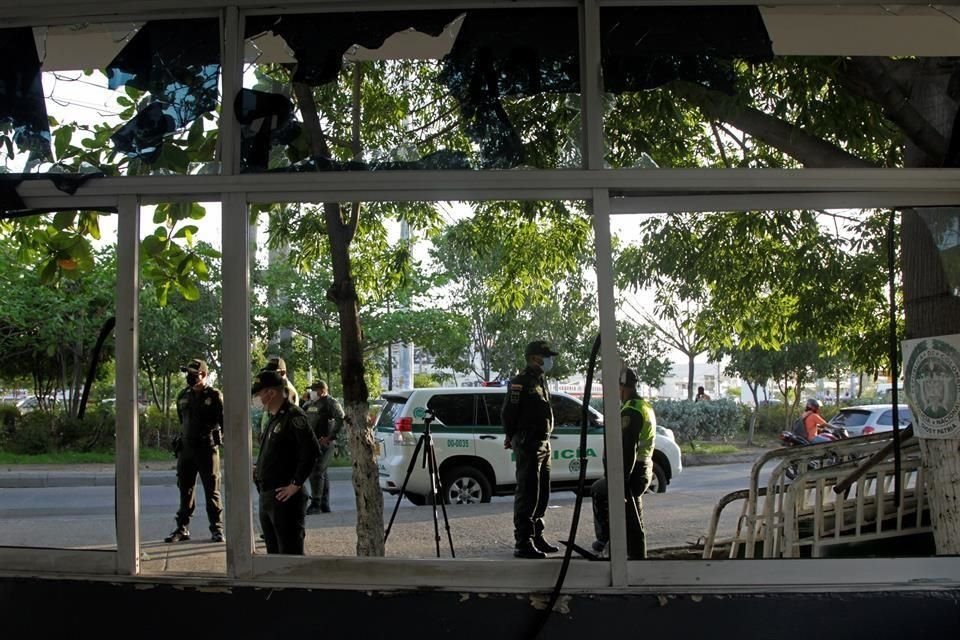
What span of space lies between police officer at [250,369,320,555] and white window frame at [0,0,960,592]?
1572mm

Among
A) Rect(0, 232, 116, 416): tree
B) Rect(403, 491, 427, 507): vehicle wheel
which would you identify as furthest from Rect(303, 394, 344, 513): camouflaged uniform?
Rect(0, 232, 116, 416): tree

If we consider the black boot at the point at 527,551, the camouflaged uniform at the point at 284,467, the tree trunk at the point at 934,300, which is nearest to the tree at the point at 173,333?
the camouflaged uniform at the point at 284,467

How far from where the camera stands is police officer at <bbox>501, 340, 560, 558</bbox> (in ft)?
16.5

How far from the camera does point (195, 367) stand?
19.1 feet

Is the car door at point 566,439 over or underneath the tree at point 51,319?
underneath

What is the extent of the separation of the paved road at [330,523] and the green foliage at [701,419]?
992mm

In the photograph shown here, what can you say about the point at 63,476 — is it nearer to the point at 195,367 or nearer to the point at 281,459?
the point at 195,367

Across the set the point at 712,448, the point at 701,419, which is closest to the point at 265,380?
the point at 701,419

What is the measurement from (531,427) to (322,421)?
2.67 m

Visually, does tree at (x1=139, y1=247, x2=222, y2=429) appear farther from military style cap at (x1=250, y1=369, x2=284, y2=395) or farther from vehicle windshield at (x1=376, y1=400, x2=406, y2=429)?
vehicle windshield at (x1=376, y1=400, x2=406, y2=429)

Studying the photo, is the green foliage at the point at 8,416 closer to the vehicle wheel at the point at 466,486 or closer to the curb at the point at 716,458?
the vehicle wheel at the point at 466,486

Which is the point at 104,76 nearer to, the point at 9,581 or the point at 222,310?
the point at 222,310

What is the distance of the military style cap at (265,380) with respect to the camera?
4980mm

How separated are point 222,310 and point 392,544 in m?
2.69
